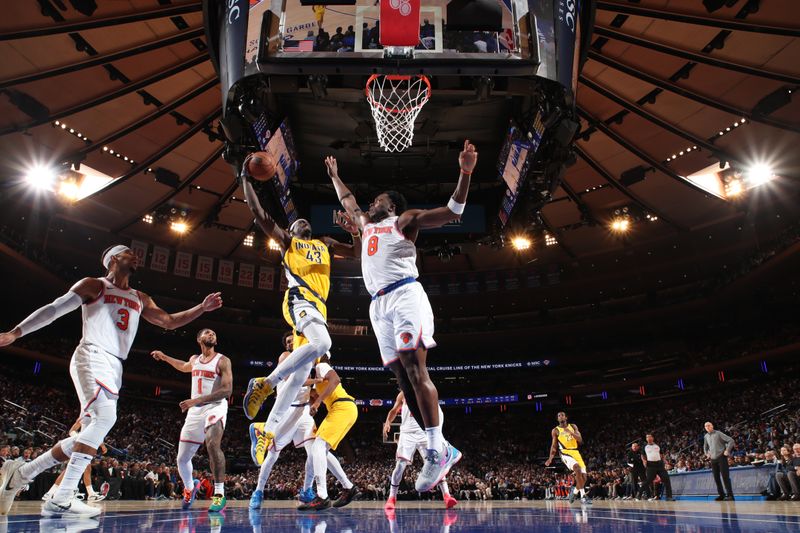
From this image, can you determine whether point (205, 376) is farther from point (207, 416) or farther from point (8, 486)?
point (8, 486)

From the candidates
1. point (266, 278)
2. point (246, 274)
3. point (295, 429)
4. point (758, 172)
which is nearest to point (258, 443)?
point (295, 429)

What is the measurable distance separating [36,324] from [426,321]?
10.9 ft

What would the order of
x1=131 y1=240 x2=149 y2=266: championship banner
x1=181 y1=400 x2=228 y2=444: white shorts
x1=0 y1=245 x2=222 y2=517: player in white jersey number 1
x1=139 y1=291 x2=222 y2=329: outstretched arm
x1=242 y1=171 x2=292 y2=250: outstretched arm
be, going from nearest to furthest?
x1=0 y1=245 x2=222 y2=517: player in white jersey number 1 → x1=139 y1=291 x2=222 y2=329: outstretched arm → x1=242 y1=171 x2=292 y2=250: outstretched arm → x1=181 y1=400 x2=228 y2=444: white shorts → x1=131 y1=240 x2=149 y2=266: championship banner

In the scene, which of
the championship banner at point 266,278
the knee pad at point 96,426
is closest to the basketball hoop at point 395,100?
the knee pad at point 96,426

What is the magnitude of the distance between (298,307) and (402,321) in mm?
1845

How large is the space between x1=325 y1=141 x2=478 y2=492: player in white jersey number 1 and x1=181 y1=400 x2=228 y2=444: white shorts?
3780mm

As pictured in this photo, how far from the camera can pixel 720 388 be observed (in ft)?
97.0

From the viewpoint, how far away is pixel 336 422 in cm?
706

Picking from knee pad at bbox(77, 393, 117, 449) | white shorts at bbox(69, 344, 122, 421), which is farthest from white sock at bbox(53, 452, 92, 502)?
white shorts at bbox(69, 344, 122, 421)

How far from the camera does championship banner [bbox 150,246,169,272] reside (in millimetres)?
27453

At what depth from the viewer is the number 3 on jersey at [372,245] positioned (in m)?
5.05

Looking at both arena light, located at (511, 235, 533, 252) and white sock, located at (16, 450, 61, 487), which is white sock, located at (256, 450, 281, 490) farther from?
arena light, located at (511, 235, 533, 252)

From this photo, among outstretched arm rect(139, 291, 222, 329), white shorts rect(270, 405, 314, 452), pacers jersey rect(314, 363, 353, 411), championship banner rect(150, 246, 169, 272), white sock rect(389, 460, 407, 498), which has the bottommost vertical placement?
white sock rect(389, 460, 407, 498)

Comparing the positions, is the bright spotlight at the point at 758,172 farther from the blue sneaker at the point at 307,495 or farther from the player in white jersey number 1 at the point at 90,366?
the player in white jersey number 1 at the point at 90,366
